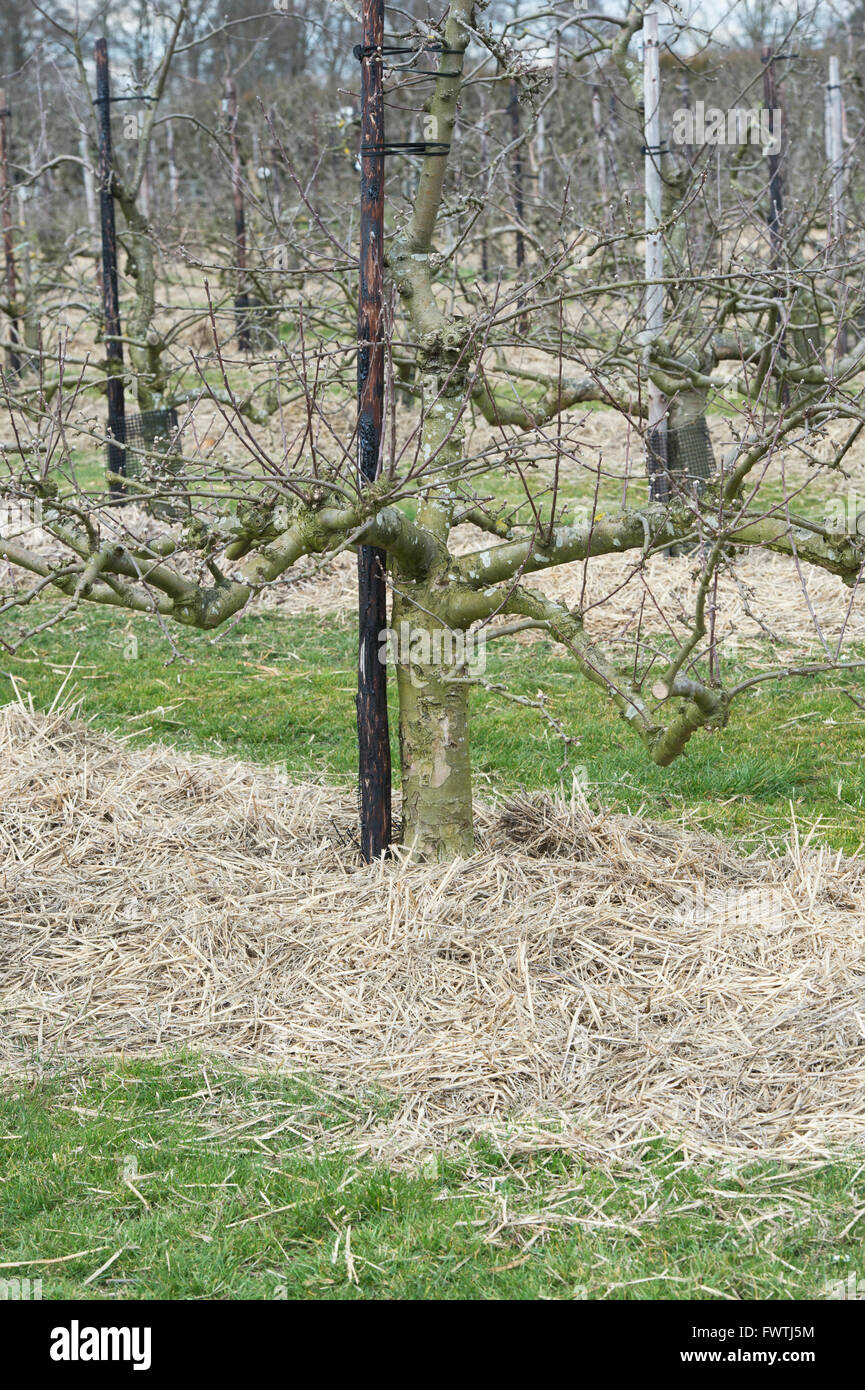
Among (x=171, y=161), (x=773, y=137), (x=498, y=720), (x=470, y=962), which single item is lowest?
(x=470, y=962)

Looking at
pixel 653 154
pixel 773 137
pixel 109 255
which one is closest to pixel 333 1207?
pixel 653 154

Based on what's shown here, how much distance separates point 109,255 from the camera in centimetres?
1270

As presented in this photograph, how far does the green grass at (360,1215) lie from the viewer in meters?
→ 3.17

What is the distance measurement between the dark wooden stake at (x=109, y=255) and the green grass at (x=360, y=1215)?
881 centimetres

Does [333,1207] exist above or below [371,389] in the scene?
below

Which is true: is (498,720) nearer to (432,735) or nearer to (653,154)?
(432,735)

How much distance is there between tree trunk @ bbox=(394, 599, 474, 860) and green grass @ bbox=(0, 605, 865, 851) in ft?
3.15

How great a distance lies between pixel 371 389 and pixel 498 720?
3021mm

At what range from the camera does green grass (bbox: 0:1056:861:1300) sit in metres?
3.17

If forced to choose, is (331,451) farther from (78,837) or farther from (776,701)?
(78,837)
